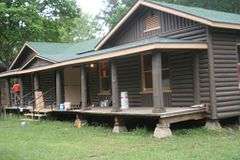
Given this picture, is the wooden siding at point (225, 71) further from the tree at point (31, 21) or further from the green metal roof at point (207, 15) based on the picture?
the tree at point (31, 21)

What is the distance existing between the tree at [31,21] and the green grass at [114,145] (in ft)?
58.2

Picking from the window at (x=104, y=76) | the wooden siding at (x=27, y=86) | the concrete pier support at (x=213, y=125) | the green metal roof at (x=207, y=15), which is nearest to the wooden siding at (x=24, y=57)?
the wooden siding at (x=27, y=86)

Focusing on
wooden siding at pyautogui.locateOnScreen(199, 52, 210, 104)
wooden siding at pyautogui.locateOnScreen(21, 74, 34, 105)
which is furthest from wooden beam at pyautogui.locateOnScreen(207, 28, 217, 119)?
wooden siding at pyautogui.locateOnScreen(21, 74, 34, 105)

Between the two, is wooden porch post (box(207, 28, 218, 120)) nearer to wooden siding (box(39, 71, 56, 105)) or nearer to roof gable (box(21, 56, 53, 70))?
roof gable (box(21, 56, 53, 70))

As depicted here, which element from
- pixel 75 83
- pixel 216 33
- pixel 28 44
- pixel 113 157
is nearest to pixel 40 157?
pixel 113 157

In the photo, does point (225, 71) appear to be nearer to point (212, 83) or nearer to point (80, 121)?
point (212, 83)

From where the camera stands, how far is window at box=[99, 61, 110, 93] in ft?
75.3

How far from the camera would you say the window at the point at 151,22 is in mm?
18938

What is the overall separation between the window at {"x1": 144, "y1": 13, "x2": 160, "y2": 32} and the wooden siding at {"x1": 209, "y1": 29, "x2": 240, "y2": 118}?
3.10 meters

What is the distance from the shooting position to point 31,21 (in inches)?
1363

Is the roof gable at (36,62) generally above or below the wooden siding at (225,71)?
above

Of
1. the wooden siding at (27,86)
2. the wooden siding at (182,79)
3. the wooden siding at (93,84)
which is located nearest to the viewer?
the wooden siding at (182,79)

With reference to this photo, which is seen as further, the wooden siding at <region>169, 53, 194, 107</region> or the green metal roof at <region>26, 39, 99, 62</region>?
the green metal roof at <region>26, 39, 99, 62</region>

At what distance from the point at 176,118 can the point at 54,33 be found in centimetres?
2697
